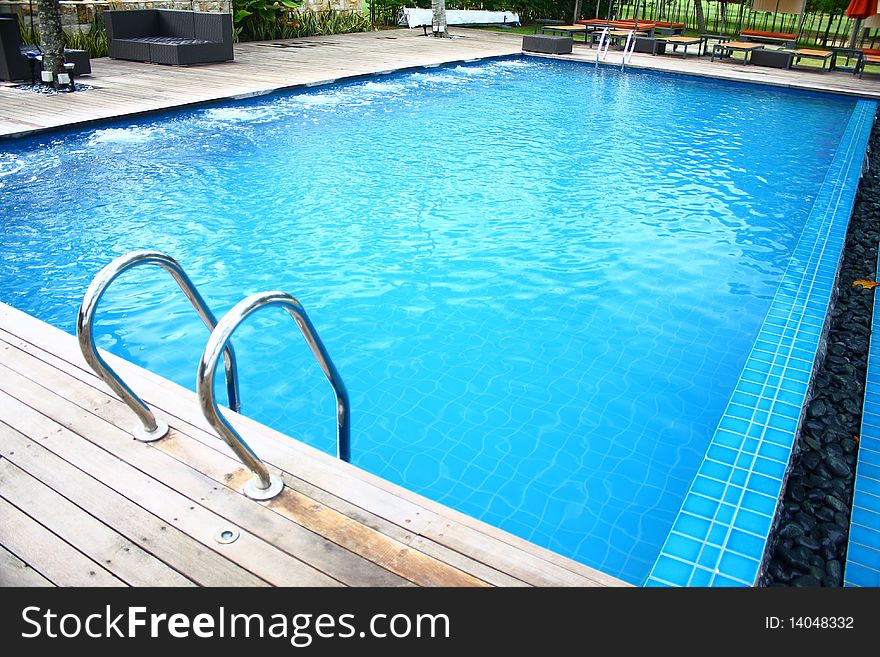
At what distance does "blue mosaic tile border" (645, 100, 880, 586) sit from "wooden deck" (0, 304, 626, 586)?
878 millimetres

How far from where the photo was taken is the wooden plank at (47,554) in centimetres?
193

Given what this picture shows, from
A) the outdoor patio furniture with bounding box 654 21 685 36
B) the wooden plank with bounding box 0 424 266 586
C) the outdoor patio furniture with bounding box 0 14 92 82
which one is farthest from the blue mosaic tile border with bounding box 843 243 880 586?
the outdoor patio furniture with bounding box 654 21 685 36

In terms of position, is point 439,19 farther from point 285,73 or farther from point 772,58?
point 772,58

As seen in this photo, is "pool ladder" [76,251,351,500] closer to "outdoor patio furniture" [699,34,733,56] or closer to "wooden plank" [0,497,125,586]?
"wooden plank" [0,497,125,586]

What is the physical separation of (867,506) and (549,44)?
15.4m

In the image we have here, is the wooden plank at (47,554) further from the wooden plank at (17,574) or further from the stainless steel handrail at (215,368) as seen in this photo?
the stainless steel handrail at (215,368)

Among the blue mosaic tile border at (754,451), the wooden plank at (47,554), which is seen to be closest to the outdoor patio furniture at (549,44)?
the blue mosaic tile border at (754,451)

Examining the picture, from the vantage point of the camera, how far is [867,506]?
3139 millimetres

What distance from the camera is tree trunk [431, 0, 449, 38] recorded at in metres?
18.2

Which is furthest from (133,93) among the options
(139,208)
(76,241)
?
(76,241)

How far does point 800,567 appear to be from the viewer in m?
2.79
